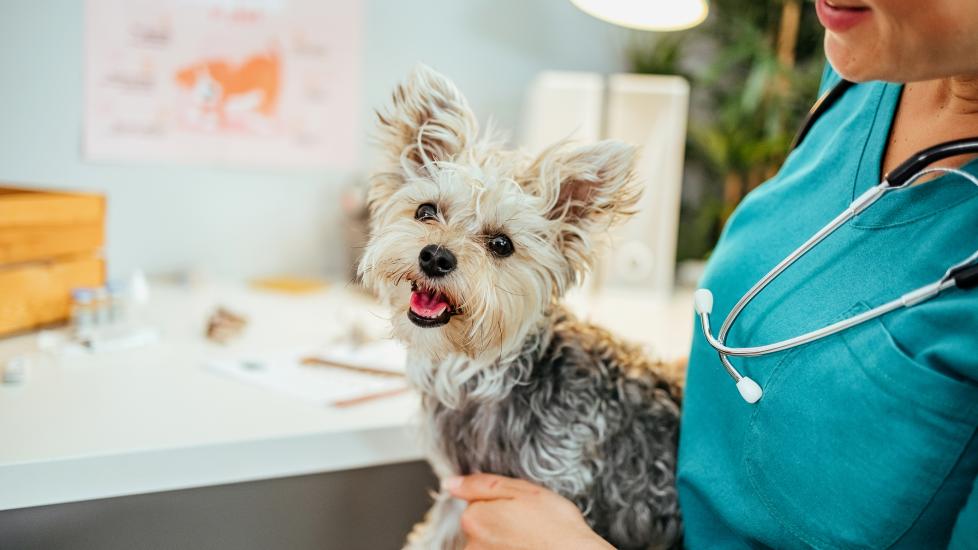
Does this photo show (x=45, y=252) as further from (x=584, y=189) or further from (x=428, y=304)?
(x=584, y=189)

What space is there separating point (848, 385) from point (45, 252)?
1314mm

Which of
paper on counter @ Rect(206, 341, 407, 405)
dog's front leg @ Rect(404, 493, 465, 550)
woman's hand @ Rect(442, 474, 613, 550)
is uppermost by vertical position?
paper on counter @ Rect(206, 341, 407, 405)

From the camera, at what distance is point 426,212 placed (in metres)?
0.91

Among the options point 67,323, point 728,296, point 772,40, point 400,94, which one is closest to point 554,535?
point 728,296

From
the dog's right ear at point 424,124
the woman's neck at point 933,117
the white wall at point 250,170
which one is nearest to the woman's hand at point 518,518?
the dog's right ear at point 424,124

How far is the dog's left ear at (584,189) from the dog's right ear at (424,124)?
11 centimetres

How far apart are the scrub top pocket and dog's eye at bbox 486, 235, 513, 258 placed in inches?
13.2

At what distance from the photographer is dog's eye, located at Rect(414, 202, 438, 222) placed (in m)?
0.90

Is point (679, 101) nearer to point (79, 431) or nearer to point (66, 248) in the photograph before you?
point (66, 248)

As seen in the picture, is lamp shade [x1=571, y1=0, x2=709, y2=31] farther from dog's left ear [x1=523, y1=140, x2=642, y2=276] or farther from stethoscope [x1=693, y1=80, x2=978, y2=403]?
stethoscope [x1=693, y1=80, x2=978, y2=403]

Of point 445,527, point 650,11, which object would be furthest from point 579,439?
point 650,11

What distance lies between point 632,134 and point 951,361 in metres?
1.45

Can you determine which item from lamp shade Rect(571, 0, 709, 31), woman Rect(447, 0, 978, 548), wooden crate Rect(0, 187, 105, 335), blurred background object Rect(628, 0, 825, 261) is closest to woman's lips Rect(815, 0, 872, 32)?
woman Rect(447, 0, 978, 548)

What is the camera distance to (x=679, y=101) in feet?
6.52
